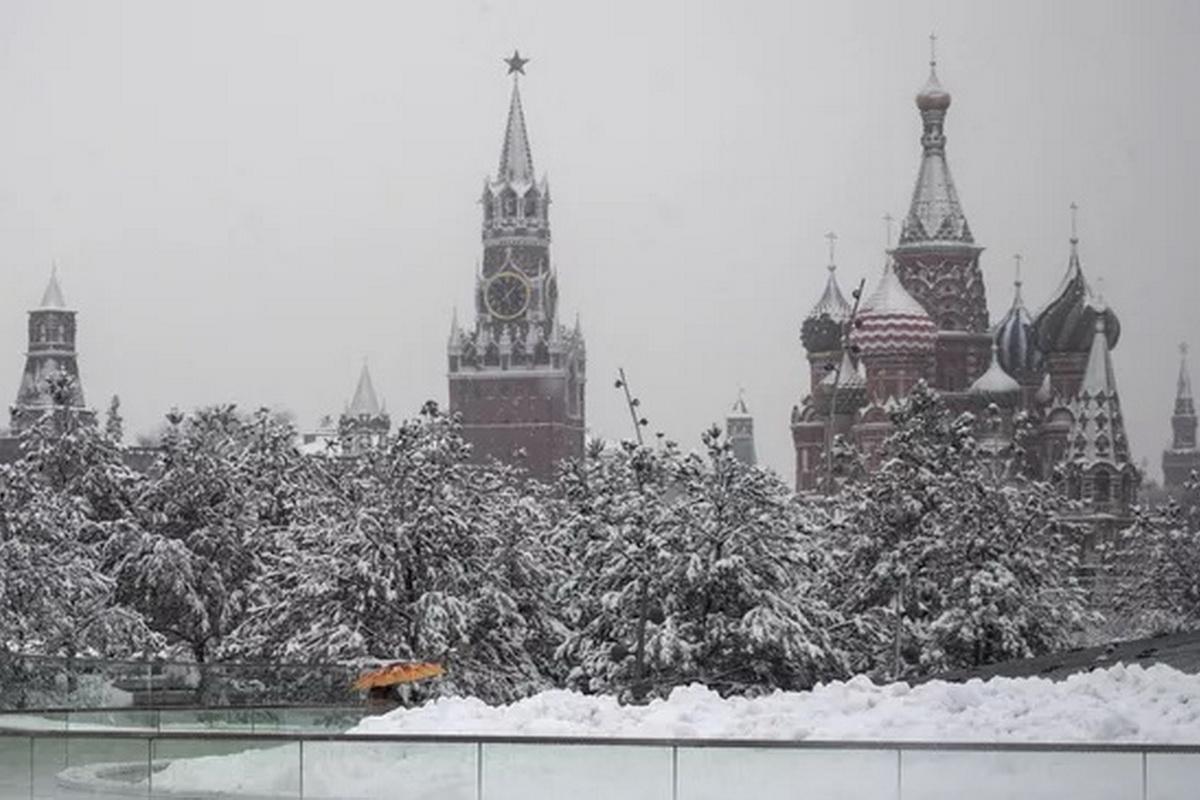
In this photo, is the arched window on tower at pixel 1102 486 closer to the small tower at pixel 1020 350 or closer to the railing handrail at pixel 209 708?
the small tower at pixel 1020 350

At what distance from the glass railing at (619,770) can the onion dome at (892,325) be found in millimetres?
117670

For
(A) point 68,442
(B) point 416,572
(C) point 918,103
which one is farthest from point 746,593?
(C) point 918,103

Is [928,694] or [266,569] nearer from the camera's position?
[928,694]

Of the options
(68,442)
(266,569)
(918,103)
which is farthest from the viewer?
(918,103)

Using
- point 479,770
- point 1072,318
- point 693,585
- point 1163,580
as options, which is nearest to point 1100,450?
point 1072,318

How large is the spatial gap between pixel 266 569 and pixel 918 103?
10920 cm

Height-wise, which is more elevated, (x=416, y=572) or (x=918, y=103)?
(x=918, y=103)

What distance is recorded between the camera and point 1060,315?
14362 cm

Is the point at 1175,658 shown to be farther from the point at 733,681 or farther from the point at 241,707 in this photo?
the point at 733,681

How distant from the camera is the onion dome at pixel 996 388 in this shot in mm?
137375

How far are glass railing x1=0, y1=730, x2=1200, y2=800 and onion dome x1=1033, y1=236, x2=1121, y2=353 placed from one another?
420ft

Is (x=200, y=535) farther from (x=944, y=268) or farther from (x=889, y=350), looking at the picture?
(x=944, y=268)

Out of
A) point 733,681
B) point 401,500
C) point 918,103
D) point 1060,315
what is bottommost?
point 733,681

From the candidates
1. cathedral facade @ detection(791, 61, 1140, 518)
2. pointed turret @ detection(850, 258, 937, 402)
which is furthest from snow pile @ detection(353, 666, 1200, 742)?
pointed turret @ detection(850, 258, 937, 402)
